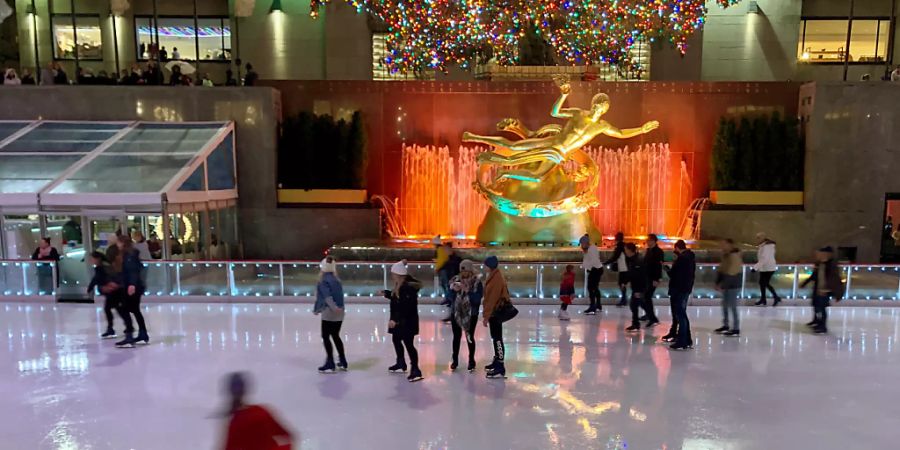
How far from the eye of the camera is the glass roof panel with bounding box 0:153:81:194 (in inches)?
438

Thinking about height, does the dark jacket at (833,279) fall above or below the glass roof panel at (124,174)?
below

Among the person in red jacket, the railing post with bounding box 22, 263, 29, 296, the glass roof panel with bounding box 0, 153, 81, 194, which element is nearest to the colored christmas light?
the glass roof panel with bounding box 0, 153, 81, 194

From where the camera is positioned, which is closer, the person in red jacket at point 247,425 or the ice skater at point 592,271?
the person in red jacket at point 247,425

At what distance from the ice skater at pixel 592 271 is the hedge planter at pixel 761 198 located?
7.67 m

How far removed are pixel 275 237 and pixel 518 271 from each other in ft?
25.4

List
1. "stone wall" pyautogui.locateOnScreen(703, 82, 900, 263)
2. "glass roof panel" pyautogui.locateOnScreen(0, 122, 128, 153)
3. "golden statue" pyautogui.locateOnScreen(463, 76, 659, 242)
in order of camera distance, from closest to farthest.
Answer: "golden statue" pyautogui.locateOnScreen(463, 76, 659, 242), "glass roof panel" pyautogui.locateOnScreen(0, 122, 128, 153), "stone wall" pyautogui.locateOnScreen(703, 82, 900, 263)

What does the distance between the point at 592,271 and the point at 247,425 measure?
684 cm

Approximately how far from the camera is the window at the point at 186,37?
838 inches

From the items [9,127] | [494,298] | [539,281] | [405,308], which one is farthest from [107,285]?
[9,127]

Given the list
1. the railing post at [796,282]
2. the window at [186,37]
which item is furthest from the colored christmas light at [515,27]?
the railing post at [796,282]

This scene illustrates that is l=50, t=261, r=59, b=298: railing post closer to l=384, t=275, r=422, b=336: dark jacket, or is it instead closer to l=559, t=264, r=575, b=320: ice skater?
l=384, t=275, r=422, b=336: dark jacket

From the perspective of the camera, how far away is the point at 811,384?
5988mm

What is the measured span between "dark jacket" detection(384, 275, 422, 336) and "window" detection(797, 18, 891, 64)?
21701mm

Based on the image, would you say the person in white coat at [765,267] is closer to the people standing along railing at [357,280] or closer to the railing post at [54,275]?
the people standing along railing at [357,280]
